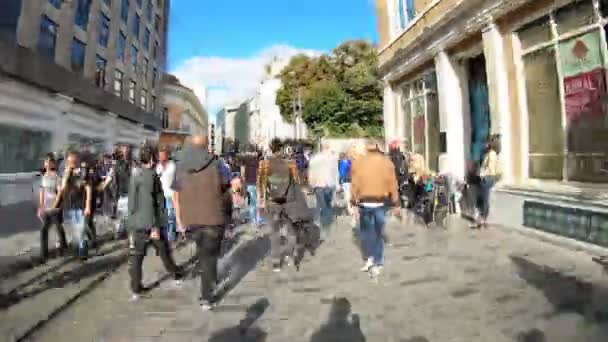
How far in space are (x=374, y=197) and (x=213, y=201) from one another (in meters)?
2.16

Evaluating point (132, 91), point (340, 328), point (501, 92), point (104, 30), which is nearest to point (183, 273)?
point (340, 328)

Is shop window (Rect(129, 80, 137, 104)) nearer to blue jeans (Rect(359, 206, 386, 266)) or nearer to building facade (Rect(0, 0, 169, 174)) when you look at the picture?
building facade (Rect(0, 0, 169, 174))

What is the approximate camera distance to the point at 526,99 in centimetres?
963

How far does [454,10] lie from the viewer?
11352 millimetres

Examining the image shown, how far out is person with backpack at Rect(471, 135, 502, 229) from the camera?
9.62m

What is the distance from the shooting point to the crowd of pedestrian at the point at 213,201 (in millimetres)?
5254

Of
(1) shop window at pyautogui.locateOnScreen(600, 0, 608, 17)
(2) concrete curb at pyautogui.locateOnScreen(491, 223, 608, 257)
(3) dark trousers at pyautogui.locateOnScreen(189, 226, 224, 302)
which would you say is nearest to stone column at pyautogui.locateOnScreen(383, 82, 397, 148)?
(2) concrete curb at pyautogui.locateOnScreen(491, 223, 608, 257)

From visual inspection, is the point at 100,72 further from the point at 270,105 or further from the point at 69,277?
the point at 270,105

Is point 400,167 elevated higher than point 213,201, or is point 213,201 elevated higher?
point 400,167

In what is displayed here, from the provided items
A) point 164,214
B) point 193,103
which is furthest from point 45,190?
point 193,103

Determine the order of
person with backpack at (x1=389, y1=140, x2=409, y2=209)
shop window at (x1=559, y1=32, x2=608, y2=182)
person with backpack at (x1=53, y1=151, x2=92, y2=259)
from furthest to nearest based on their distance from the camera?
person with backpack at (x1=389, y1=140, x2=409, y2=209)
person with backpack at (x1=53, y1=151, x2=92, y2=259)
shop window at (x1=559, y1=32, x2=608, y2=182)

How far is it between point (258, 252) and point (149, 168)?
3.07 m

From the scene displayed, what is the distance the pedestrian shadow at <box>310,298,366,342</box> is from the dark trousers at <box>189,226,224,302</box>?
50.4 inches

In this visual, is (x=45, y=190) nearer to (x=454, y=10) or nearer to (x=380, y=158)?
(x=380, y=158)
